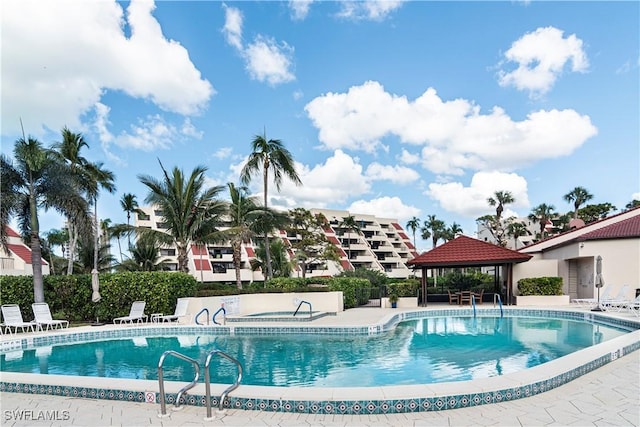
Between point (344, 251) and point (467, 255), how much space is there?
5074 centimetres

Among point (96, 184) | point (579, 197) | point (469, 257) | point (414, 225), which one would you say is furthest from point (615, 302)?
point (414, 225)

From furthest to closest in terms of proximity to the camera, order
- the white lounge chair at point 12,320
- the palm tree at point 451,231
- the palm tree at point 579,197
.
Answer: the palm tree at point 451,231, the palm tree at point 579,197, the white lounge chair at point 12,320

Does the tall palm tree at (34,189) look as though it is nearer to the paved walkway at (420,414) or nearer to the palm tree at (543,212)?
the paved walkway at (420,414)

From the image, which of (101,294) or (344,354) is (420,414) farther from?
(101,294)

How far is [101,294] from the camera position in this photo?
16328 mm

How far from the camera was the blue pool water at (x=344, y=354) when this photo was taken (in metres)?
8.38

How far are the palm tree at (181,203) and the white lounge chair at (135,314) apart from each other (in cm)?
283

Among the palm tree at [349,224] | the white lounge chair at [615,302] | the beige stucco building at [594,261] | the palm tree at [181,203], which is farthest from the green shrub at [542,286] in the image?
the palm tree at [349,224]

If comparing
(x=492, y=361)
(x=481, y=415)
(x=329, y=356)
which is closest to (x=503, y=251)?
(x=492, y=361)

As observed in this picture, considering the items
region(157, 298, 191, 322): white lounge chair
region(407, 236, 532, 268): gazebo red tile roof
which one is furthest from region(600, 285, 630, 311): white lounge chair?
region(157, 298, 191, 322): white lounge chair

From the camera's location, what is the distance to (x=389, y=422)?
15.7ft

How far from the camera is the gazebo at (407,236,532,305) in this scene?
19870 mm

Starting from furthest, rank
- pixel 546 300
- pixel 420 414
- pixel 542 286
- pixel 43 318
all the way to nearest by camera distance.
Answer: pixel 542 286 < pixel 546 300 < pixel 43 318 < pixel 420 414

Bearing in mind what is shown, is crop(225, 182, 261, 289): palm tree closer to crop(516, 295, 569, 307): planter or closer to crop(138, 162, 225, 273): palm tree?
crop(138, 162, 225, 273): palm tree
